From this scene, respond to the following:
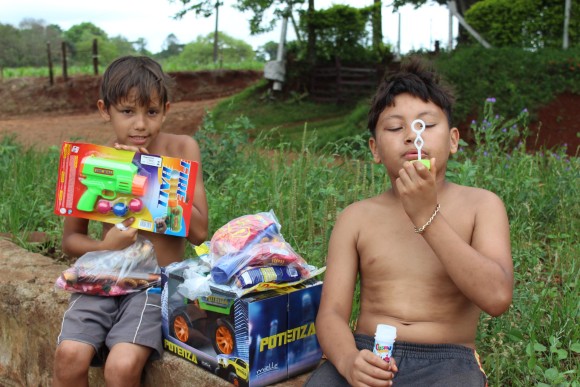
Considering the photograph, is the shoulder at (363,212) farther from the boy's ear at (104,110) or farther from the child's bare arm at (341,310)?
the boy's ear at (104,110)

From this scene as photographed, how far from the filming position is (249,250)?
2.06m

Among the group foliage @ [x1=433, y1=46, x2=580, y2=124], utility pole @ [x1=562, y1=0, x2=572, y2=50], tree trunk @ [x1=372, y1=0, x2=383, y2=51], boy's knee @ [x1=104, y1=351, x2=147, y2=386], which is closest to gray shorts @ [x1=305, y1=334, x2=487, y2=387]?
boy's knee @ [x1=104, y1=351, x2=147, y2=386]

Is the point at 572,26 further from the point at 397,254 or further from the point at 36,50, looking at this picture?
the point at 36,50

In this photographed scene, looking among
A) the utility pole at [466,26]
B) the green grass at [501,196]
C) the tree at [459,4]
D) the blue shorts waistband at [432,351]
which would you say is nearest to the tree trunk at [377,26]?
the tree at [459,4]

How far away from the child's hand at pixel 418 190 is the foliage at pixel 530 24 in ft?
32.5

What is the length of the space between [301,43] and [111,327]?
43.1 feet

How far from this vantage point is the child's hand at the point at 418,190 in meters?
1.70

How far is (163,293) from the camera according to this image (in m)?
2.28

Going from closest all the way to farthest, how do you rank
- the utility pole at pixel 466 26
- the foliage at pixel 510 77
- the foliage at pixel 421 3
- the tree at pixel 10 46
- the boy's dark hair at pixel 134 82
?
the boy's dark hair at pixel 134 82 → the foliage at pixel 510 77 → the utility pole at pixel 466 26 → the foliage at pixel 421 3 → the tree at pixel 10 46

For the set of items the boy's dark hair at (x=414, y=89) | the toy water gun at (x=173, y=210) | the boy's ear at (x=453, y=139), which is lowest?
the toy water gun at (x=173, y=210)

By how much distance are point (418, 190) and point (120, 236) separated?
110cm

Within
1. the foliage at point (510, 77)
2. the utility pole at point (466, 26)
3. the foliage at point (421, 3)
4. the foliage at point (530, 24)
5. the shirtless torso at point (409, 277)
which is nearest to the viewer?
the shirtless torso at point (409, 277)

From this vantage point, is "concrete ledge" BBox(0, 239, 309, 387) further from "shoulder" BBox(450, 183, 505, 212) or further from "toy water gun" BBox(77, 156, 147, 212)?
"shoulder" BBox(450, 183, 505, 212)

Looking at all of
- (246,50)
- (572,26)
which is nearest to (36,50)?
(246,50)
